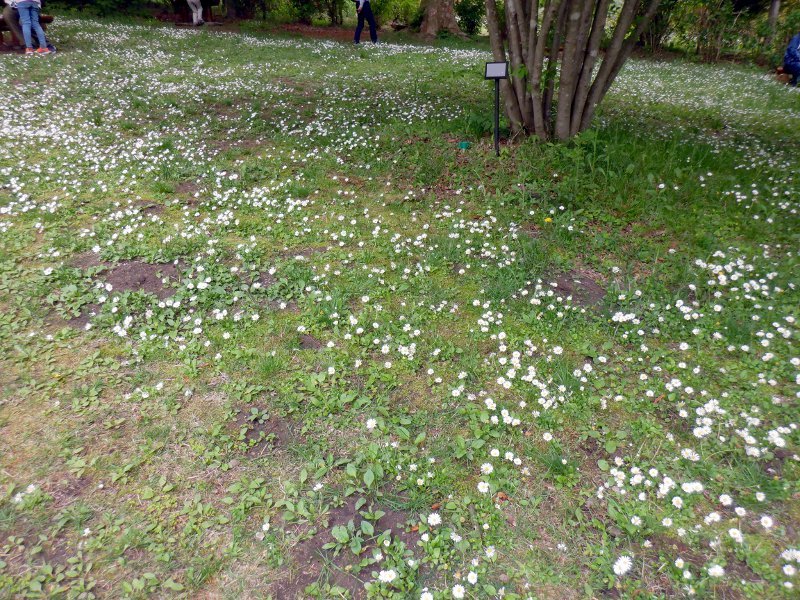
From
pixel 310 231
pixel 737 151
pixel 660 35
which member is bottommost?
pixel 310 231

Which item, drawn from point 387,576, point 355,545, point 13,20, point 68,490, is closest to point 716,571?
point 387,576

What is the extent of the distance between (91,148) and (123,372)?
16.5ft

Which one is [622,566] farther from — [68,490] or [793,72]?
[793,72]

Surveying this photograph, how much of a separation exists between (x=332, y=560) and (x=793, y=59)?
1754 cm

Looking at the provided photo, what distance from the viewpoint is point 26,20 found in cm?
1175

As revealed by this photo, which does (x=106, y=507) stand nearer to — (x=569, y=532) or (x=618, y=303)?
(x=569, y=532)

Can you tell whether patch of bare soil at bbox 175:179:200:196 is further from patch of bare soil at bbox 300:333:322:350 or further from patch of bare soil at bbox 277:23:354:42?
patch of bare soil at bbox 277:23:354:42

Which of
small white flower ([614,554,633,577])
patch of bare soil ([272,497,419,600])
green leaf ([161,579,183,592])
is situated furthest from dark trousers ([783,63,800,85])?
green leaf ([161,579,183,592])

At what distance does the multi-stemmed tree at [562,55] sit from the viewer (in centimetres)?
563

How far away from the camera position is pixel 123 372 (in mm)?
3410

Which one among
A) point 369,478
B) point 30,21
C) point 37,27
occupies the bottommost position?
point 369,478

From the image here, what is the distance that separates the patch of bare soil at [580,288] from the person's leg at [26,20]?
1368 centimetres

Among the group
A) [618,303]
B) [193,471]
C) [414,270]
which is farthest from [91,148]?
[618,303]

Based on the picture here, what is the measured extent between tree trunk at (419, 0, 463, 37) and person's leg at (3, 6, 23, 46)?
1438cm
